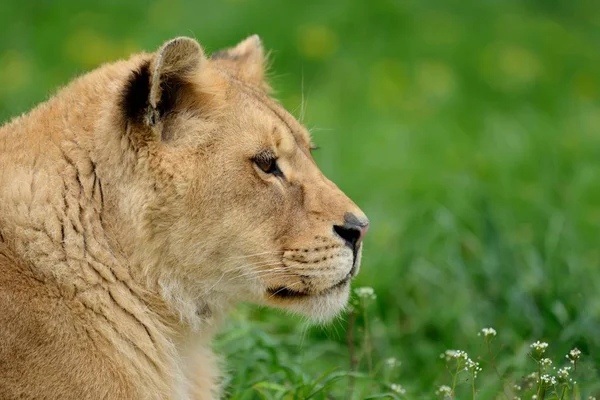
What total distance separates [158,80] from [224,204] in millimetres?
600

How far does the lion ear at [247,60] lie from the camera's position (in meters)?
5.53

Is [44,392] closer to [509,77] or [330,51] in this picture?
[330,51]

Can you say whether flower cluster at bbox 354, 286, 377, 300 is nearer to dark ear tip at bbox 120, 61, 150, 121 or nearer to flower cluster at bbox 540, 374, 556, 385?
flower cluster at bbox 540, 374, 556, 385

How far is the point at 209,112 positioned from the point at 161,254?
67 cm

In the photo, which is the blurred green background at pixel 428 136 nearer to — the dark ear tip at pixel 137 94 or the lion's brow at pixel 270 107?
the dark ear tip at pixel 137 94

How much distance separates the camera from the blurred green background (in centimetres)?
649

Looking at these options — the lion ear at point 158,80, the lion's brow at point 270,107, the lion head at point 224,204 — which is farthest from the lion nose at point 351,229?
the lion ear at point 158,80

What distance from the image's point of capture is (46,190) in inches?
175

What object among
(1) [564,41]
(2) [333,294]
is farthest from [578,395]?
(1) [564,41]

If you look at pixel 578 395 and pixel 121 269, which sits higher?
pixel 121 269

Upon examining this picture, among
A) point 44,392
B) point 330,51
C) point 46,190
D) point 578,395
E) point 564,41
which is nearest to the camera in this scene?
A: point 44,392

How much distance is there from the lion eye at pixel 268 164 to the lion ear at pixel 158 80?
1.46 feet

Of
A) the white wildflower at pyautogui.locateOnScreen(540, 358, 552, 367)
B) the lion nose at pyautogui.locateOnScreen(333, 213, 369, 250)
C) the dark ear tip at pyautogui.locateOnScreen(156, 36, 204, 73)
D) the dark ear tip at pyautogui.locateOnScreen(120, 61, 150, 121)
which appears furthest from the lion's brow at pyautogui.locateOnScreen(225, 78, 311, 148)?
the white wildflower at pyautogui.locateOnScreen(540, 358, 552, 367)

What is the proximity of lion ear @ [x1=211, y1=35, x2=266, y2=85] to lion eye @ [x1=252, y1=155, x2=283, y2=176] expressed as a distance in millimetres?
751
